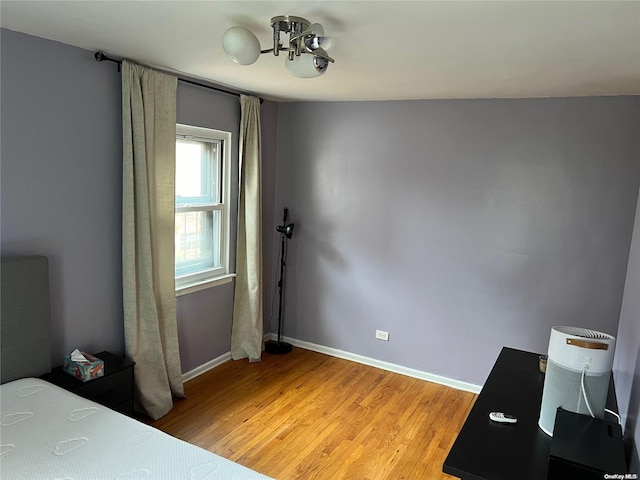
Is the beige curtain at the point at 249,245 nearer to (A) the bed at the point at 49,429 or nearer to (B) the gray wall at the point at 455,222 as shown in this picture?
(B) the gray wall at the point at 455,222

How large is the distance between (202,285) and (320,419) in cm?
138

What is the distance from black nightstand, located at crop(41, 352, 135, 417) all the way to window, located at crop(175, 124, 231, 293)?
801mm

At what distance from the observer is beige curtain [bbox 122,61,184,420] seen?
2.78 meters

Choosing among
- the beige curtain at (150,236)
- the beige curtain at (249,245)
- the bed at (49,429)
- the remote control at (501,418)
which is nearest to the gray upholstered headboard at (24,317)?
the bed at (49,429)

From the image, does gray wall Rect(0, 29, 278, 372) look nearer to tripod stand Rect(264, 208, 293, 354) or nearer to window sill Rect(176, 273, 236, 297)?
window sill Rect(176, 273, 236, 297)

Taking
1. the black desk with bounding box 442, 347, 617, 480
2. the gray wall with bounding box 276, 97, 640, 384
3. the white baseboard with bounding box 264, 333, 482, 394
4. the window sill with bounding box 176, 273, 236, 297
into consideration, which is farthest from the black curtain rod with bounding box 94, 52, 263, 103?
the black desk with bounding box 442, 347, 617, 480

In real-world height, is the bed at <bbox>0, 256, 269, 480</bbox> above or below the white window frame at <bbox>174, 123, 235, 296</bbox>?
below

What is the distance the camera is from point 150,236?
294cm

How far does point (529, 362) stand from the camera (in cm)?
245

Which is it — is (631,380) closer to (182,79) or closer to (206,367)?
(206,367)

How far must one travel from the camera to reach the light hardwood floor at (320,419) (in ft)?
8.83

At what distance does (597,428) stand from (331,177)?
2.96m

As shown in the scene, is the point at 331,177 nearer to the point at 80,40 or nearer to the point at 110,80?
the point at 110,80

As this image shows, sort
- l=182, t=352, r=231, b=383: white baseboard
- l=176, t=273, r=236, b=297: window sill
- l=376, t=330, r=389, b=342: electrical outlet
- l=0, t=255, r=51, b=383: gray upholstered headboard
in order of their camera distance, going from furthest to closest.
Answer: l=376, t=330, r=389, b=342: electrical outlet → l=182, t=352, r=231, b=383: white baseboard → l=176, t=273, r=236, b=297: window sill → l=0, t=255, r=51, b=383: gray upholstered headboard
